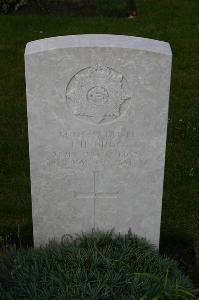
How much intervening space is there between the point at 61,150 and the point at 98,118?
34 centimetres

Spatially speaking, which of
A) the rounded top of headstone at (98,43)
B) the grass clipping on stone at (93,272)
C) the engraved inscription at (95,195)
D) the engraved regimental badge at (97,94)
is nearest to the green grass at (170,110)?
the grass clipping on stone at (93,272)

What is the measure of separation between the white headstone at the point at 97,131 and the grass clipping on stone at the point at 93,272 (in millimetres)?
189

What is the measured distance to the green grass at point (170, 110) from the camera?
4.71 meters

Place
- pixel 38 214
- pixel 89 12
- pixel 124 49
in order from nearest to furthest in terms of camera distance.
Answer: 1. pixel 124 49
2. pixel 38 214
3. pixel 89 12

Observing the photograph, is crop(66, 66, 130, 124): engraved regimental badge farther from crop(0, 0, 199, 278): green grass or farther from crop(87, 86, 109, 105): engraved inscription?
crop(0, 0, 199, 278): green grass

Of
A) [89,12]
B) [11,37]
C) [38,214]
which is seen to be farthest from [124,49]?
[89,12]

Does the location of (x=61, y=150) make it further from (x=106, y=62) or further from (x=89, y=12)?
(x=89, y=12)

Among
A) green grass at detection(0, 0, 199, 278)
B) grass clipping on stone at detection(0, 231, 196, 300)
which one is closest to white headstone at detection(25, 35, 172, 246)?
grass clipping on stone at detection(0, 231, 196, 300)

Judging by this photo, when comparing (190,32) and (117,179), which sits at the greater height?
(190,32)

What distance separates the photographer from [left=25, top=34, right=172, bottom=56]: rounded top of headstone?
338cm

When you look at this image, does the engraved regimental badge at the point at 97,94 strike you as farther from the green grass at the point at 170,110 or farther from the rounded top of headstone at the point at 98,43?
the green grass at the point at 170,110

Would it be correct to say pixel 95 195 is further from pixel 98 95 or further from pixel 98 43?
pixel 98 43

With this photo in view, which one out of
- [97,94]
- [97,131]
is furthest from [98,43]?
[97,131]

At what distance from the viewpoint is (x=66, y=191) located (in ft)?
12.8
